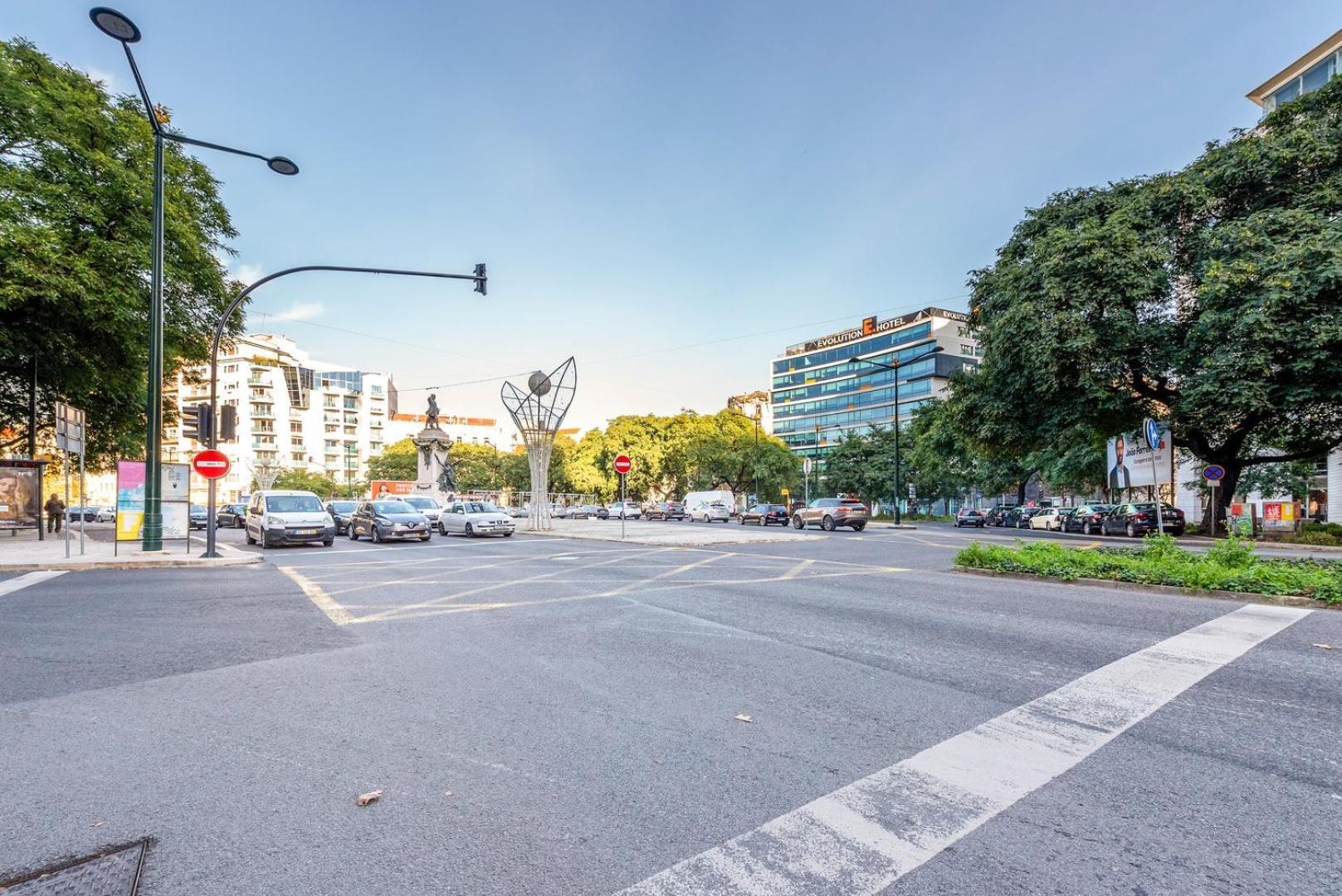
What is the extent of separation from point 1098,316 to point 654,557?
16.3 meters

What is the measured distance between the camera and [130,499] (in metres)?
16.9

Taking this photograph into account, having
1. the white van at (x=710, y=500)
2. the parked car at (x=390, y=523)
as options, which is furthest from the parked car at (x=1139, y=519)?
the parked car at (x=390, y=523)

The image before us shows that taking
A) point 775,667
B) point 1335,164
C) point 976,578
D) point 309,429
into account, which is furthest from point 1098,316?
point 309,429

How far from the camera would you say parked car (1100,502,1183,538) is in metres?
27.0

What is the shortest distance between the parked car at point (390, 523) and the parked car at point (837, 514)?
18.6 metres

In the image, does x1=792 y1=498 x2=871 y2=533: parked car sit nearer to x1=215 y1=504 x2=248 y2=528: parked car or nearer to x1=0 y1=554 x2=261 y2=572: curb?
x1=0 y1=554 x2=261 y2=572: curb

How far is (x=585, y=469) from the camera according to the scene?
234 ft

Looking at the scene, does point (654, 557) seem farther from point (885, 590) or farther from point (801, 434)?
point (801, 434)

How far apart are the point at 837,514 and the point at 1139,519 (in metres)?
12.4

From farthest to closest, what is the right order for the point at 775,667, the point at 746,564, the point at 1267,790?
the point at 746,564 → the point at 775,667 → the point at 1267,790

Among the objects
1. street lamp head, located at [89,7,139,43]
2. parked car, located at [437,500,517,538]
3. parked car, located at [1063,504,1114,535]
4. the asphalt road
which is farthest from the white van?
the asphalt road

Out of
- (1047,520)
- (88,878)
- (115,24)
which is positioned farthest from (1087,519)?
(115,24)

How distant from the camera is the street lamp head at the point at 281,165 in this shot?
560 inches

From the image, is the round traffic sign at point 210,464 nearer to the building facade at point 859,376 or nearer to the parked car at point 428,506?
the parked car at point 428,506
